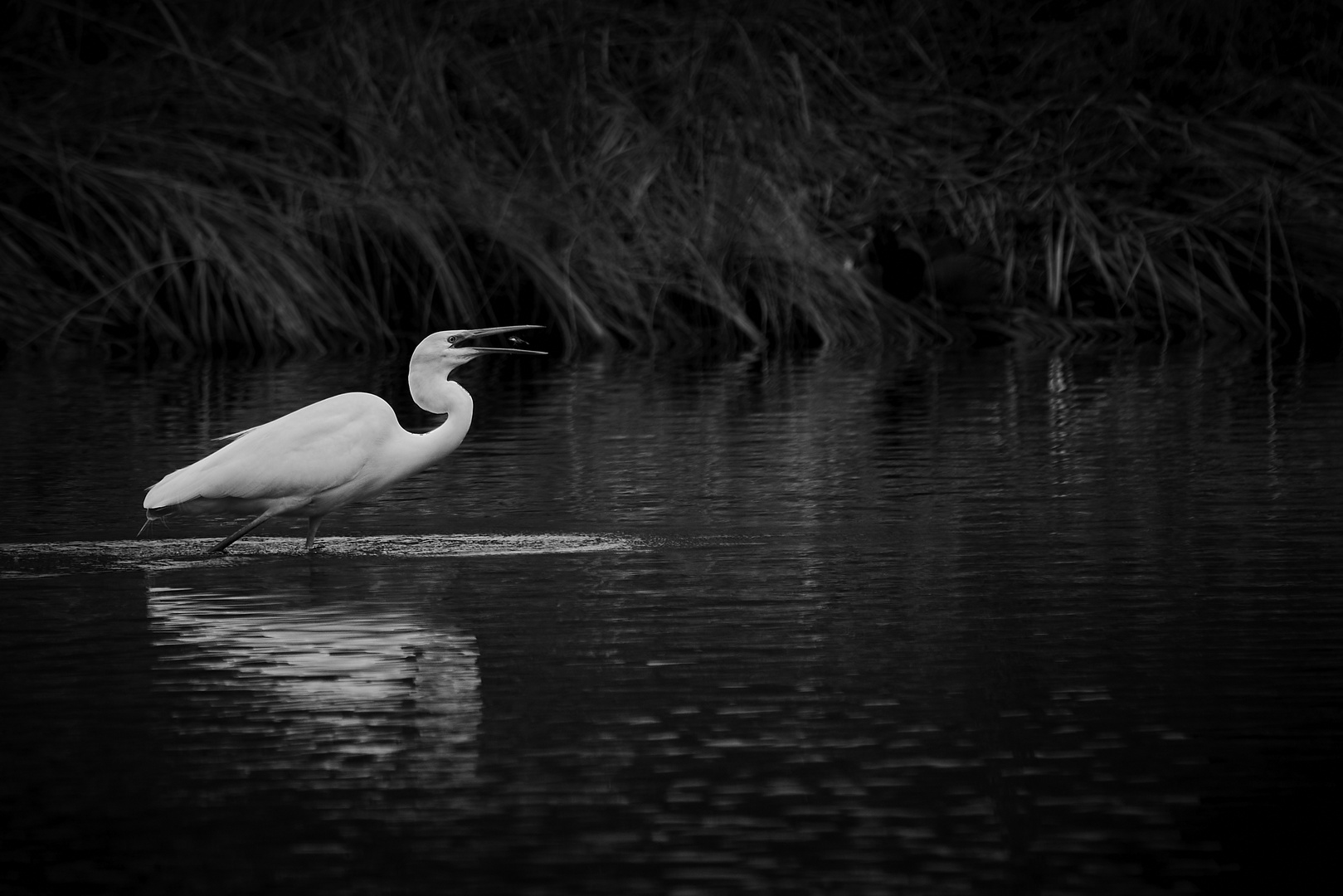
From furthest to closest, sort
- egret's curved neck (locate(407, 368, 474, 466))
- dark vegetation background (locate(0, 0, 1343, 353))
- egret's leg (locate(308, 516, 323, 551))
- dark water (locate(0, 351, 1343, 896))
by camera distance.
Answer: dark vegetation background (locate(0, 0, 1343, 353)), egret's curved neck (locate(407, 368, 474, 466)), egret's leg (locate(308, 516, 323, 551)), dark water (locate(0, 351, 1343, 896))

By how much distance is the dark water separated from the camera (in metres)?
4.91

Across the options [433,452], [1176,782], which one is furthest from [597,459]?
[1176,782]

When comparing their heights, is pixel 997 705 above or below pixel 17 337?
below

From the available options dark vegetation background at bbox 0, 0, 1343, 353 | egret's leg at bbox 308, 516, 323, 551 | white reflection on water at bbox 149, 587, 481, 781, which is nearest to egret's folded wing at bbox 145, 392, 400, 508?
egret's leg at bbox 308, 516, 323, 551

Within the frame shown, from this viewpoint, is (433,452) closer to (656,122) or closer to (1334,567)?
(1334,567)

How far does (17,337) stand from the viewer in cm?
1975

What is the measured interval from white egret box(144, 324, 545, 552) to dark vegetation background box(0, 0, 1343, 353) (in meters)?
10.1

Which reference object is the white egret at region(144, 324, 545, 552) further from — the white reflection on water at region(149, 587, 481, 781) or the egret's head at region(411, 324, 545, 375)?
the white reflection on water at region(149, 587, 481, 781)

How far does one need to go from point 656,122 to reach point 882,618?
49.0ft

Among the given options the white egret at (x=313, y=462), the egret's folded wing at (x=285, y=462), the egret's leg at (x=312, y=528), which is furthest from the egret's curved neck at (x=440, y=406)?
the egret's leg at (x=312, y=528)

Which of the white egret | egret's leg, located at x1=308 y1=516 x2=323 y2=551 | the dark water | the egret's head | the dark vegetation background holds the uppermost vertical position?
the dark vegetation background

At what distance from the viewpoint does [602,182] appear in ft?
68.4

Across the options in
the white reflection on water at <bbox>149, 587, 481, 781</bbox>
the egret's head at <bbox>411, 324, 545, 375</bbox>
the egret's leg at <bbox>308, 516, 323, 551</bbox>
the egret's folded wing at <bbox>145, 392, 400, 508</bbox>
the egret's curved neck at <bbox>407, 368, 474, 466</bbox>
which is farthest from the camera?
the egret's head at <bbox>411, 324, 545, 375</bbox>

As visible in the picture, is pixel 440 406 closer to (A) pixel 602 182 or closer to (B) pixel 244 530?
(B) pixel 244 530
